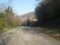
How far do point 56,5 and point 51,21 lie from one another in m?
17.8

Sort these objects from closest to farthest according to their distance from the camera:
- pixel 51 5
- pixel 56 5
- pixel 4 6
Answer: pixel 56 5, pixel 51 5, pixel 4 6

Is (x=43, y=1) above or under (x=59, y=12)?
above

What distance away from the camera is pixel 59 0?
48.3 m

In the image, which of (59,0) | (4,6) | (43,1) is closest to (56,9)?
(59,0)

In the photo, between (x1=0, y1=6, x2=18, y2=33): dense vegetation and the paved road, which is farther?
(x1=0, y1=6, x2=18, y2=33): dense vegetation

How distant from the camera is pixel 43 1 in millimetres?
69000

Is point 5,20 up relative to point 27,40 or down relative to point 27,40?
up

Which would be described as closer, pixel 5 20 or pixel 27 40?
pixel 27 40

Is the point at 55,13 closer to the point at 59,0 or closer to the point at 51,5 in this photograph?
the point at 51,5

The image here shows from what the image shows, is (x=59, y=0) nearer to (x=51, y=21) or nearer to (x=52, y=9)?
(x=52, y=9)

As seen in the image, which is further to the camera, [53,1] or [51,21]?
[51,21]

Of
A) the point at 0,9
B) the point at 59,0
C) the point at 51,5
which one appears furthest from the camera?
the point at 0,9

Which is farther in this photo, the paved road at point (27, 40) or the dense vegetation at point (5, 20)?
the dense vegetation at point (5, 20)

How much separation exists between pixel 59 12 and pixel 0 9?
19.2 meters
